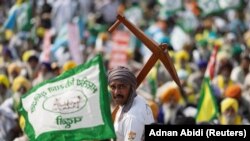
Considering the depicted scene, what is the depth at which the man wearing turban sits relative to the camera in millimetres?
11297

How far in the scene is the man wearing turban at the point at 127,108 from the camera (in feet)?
37.1

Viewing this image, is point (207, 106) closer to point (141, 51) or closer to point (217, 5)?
point (141, 51)

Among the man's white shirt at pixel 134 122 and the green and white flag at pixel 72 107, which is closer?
the man's white shirt at pixel 134 122

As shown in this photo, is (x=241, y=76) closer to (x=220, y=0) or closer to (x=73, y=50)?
(x=73, y=50)

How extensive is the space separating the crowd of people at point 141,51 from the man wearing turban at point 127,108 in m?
0.01

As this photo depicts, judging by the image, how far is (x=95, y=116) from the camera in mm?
11445

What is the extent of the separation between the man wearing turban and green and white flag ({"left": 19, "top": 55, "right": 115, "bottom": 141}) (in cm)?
13

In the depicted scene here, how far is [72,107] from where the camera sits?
11492mm

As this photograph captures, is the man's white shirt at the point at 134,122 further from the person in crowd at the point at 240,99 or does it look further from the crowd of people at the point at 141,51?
the person in crowd at the point at 240,99

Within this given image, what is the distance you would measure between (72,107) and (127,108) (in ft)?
1.60

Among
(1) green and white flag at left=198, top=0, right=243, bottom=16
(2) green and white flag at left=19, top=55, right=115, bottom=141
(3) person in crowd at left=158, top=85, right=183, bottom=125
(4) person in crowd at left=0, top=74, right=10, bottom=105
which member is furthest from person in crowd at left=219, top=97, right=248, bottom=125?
(1) green and white flag at left=198, top=0, right=243, bottom=16

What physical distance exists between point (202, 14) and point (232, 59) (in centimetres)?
564

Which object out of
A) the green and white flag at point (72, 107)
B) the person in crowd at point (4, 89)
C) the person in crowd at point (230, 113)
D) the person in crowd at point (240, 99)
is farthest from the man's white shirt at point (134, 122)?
the person in crowd at point (4, 89)

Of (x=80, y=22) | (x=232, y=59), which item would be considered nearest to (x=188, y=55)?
(x=232, y=59)
